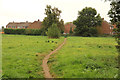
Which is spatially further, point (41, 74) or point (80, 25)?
point (80, 25)

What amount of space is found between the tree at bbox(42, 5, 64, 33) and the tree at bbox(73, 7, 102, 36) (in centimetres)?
976

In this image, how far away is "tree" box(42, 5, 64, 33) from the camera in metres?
75.8

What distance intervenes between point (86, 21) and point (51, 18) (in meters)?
19.4

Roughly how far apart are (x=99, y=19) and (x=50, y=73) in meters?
72.3

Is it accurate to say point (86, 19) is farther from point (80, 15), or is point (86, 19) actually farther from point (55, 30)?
point (55, 30)

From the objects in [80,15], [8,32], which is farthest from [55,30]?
[8,32]

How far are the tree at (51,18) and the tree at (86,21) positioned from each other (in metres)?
9.76

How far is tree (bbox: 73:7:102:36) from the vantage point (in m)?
76.5

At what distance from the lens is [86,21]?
3036 inches

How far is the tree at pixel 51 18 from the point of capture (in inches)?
2985

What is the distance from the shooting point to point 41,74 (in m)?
9.97

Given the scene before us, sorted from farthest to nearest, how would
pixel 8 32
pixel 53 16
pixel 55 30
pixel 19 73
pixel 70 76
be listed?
pixel 8 32, pixel 53 16, pixel 55 30, pixel 19 73, pixel 70 76

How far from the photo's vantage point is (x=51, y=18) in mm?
76812

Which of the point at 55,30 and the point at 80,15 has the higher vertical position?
the point at 80,15
